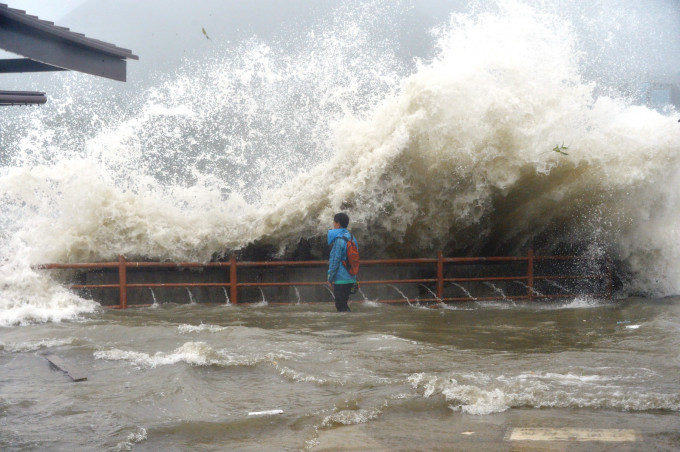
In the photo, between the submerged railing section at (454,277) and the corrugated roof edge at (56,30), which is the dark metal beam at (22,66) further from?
the submerged railing section at (454,277)

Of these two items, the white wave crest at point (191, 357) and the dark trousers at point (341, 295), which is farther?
the dark trousers at point (341, 295)

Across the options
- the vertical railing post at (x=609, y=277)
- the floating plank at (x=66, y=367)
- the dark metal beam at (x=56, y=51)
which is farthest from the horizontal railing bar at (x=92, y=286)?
the vertical railing post at (x=609, y=277)

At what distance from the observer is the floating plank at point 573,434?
13.4 ft

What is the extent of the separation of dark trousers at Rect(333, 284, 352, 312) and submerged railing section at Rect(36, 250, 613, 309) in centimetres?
76

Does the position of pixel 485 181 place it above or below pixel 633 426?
above

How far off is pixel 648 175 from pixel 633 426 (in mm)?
7473

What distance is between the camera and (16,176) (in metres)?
10.8

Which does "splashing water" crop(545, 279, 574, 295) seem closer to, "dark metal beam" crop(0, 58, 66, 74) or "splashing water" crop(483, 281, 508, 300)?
"splashing water" crop(483, 281, 508, 300)

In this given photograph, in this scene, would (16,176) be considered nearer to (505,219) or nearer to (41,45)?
(41,45)

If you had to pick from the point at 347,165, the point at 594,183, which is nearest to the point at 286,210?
the point at 347,165

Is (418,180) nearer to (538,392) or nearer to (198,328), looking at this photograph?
(198,328)

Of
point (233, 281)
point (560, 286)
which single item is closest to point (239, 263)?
point (233, 281)

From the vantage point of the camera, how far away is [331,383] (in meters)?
5.51

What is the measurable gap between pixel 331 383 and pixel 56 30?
11.0 ft
